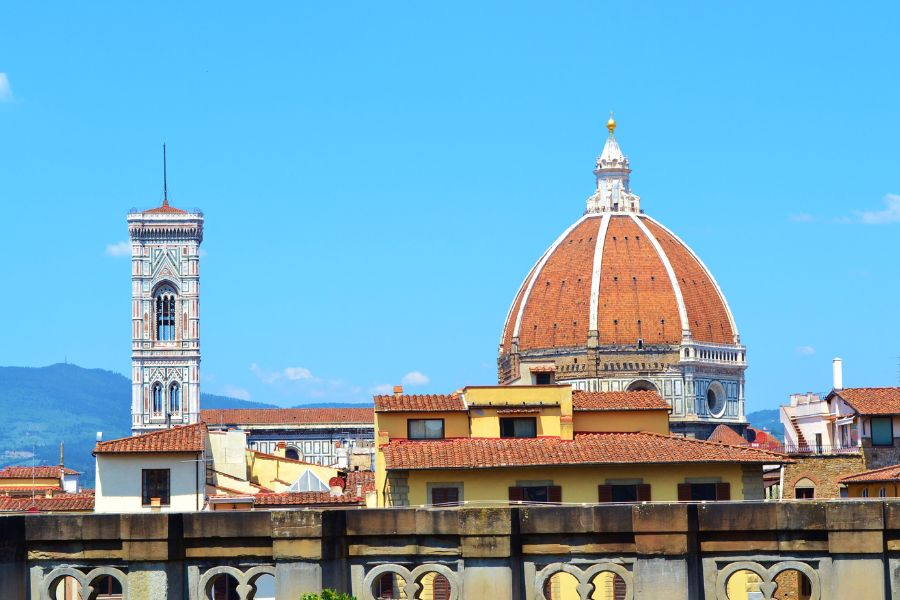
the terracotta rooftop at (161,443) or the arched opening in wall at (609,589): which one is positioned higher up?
the terracotta rooftop at (161,443)

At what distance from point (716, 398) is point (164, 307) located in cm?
4947

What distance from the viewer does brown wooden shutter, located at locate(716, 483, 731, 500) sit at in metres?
40.0

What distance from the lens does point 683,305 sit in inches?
6590

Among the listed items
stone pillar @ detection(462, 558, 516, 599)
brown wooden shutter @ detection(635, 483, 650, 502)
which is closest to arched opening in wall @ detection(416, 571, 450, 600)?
brown wooden shutter @ detection(635, 483, 650, 502)

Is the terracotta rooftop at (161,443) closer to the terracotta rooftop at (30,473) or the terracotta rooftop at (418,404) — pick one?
the terracotta rooftop at (418,404)

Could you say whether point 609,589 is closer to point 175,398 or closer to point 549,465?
point 549,465

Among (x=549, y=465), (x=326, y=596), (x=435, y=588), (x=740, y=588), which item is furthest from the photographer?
(x=549, y=465)

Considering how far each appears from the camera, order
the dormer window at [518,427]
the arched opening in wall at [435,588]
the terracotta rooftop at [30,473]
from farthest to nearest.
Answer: the terracotta rooftop at [30,473] < the dormer window at [518,427] < the arched opening in wall at [435,588]

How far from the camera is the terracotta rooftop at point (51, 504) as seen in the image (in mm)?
47594

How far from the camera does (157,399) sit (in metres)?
179

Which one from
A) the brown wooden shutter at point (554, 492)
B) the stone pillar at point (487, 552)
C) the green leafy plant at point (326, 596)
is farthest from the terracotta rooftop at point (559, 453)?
the green leafy plant at point (326, 596)

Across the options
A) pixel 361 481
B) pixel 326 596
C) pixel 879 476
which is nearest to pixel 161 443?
pixel 361 481

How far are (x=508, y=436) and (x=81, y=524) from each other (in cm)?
2256

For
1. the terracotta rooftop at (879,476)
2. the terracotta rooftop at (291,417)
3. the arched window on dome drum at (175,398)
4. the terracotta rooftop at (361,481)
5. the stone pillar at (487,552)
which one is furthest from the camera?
the arched window on dome drum at (175,398)
